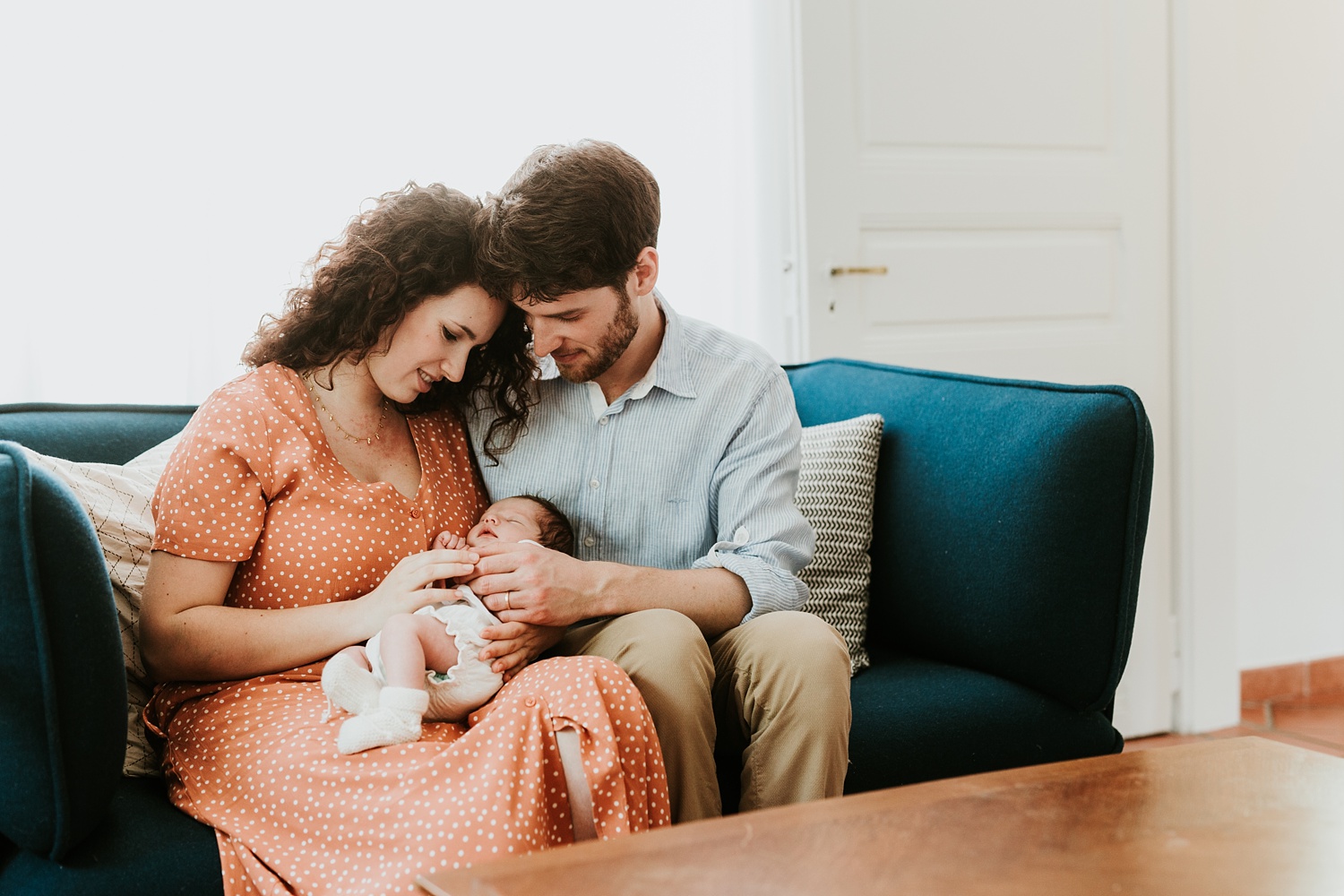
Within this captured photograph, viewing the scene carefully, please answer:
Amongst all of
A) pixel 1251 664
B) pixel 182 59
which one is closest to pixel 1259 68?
pixel 1251 664

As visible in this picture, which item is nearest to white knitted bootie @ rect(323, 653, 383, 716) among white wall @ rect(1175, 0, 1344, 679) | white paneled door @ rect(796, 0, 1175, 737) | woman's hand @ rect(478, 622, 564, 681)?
woman's hand @ rect(478, 622, 564, 681)

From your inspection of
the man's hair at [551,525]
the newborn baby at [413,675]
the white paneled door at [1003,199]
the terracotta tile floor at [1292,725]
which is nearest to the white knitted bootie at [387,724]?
the newborn baby at [413,675]

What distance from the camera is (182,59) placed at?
6.88 ft

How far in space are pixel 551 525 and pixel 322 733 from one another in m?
0.45

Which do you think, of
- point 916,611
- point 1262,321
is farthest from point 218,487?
point 1262,321

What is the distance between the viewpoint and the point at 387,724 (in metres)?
1.23

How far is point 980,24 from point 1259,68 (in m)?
0.83

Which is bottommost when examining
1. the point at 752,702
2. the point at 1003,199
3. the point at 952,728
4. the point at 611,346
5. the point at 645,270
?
the point at 952,728

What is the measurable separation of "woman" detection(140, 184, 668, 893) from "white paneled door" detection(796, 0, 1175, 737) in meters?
1.23

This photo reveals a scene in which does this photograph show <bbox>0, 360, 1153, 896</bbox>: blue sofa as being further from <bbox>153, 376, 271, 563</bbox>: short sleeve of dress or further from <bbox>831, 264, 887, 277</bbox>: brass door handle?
<bbox>831, 264, 887, 277</bbox>: brass door handle

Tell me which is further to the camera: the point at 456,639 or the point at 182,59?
the point at 182,59

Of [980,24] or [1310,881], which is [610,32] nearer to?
[980,24]

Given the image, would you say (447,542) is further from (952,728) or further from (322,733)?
(952,728)

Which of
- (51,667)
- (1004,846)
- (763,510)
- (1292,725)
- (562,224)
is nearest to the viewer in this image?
(1004,846)
